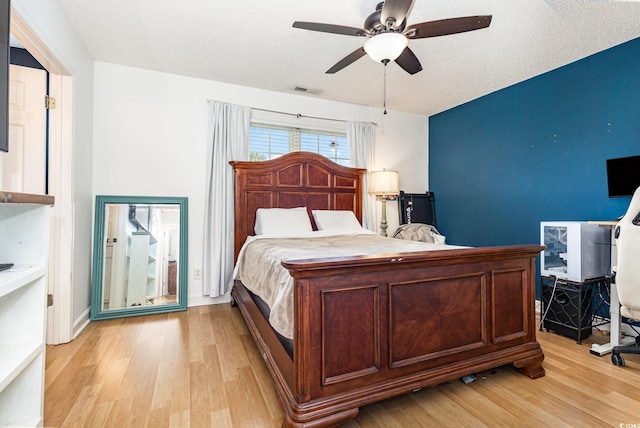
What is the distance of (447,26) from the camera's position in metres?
1.88

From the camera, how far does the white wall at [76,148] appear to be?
212 cm

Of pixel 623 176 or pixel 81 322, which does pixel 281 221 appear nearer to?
pixel 81 322

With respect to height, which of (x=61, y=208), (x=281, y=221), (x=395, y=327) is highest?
(x=61, y=208)

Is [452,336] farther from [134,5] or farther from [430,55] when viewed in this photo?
[134,5]

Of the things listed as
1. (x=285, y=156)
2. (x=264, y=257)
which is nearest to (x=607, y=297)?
(x=264, y=257)

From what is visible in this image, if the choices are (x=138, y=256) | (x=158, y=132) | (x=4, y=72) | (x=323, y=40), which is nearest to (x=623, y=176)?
(x=323, y=40)

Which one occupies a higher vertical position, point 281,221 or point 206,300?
point 281,221

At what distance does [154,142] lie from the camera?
10.8ft

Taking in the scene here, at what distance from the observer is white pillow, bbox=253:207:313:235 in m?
3.25

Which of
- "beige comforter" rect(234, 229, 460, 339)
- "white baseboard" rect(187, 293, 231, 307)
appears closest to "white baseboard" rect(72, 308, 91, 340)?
"white baseboard" rect(187, 293, 231, 307)

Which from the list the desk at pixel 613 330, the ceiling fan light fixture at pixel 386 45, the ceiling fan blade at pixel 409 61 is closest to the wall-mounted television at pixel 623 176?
the desk at pixel 613 330

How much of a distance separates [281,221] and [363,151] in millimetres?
1690

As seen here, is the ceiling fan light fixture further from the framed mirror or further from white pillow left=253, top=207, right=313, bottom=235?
the framed mirror

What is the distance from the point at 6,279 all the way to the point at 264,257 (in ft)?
4.25
